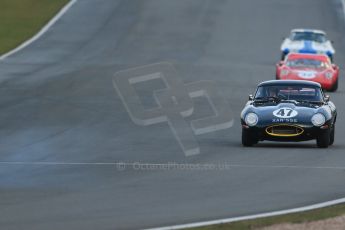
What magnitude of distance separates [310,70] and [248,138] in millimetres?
14492

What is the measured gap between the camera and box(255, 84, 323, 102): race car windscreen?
20.4 meters

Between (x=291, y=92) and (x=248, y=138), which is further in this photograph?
(x=291, y=92)

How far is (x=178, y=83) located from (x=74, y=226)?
72.3 feet

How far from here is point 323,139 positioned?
757 inches

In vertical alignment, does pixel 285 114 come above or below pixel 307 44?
above

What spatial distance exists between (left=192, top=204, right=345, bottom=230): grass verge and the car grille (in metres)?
6.48

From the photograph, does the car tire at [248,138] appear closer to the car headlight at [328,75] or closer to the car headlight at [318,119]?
the car headlight at [318,119]

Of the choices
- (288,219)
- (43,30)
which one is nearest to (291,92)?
(288,219)

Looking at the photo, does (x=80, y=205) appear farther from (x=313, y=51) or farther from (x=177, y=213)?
(x=313, y=51)

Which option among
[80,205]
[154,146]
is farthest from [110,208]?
[154,146]

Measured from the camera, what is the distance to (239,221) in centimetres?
1183

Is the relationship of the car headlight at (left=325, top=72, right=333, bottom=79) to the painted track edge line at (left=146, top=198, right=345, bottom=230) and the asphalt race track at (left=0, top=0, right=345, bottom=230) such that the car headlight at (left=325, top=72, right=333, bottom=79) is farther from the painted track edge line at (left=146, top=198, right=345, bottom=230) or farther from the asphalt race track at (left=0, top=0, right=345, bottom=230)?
the painted track edge line at (left=146, top=198, right=345, bottom=230)

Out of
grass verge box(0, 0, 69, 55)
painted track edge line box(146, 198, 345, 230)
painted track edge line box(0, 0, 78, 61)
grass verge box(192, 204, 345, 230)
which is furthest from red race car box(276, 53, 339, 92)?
grass verge box(192, 204, 345, 230)

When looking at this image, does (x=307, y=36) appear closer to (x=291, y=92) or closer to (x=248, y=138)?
(x=291, y=92)
